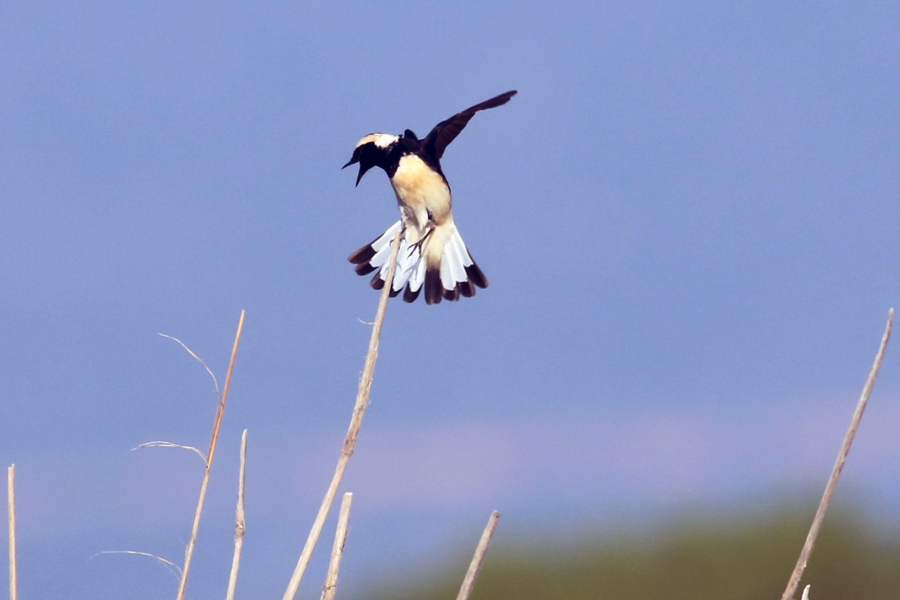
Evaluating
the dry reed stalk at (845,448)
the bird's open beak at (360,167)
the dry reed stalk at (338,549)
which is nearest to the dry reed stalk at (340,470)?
the dry reed stalk at (338,549)

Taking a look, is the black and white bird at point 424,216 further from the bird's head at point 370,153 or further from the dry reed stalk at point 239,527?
the dry reed stalk at point 239,527

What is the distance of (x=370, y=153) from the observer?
714 centimetres

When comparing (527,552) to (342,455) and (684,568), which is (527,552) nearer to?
(684,568)

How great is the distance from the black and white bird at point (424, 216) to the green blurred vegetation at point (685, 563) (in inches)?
632

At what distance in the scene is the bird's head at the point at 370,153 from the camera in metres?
7.10

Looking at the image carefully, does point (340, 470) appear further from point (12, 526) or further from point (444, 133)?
point (444, 133)

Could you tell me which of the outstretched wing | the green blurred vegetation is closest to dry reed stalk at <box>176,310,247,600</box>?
the outstretched wing

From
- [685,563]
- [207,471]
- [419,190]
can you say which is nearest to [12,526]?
[207,471]

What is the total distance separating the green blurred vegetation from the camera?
22828 mm

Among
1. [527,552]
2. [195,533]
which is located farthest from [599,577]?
[195,533]

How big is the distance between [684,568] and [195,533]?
21.0m

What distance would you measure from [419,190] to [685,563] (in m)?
17.8

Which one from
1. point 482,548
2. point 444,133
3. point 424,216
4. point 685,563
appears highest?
point 685,563

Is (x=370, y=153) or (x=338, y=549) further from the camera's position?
(x=370, y=153)
